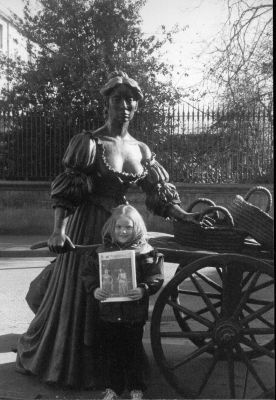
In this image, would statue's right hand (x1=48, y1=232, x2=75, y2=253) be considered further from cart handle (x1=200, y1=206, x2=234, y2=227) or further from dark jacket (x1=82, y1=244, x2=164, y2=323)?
cart handle (x1=200, y1=206, x2=234, y2=227)

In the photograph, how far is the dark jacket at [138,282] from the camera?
3.32 m

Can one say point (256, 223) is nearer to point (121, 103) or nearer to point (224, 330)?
point (224, 330)

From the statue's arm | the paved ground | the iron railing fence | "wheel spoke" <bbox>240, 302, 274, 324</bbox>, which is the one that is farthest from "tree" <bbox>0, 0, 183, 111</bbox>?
"wheel spoke" <bbox>240, 302, 274, 324</bbox>

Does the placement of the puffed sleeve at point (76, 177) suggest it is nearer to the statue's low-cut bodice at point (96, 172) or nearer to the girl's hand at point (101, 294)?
the statue's low-cut bodice at point (96, 172)

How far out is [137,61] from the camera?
15.4 meters

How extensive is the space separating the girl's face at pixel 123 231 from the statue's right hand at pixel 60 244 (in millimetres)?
307

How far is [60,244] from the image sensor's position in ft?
11.5

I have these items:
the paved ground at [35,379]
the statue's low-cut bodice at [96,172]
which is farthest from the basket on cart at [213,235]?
the paved ground at [35,379]

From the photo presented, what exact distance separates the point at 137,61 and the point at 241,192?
4236 millimetres

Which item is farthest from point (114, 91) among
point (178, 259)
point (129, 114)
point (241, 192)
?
point (241, 192)

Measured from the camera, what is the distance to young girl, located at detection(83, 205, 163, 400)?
3.33 m

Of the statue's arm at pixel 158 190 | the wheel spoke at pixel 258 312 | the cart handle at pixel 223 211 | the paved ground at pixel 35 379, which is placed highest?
the statue's arm at pixel 158 190

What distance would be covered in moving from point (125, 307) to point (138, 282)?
161 mm

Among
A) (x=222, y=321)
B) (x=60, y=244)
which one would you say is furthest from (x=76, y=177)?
(x=222, y=321)
